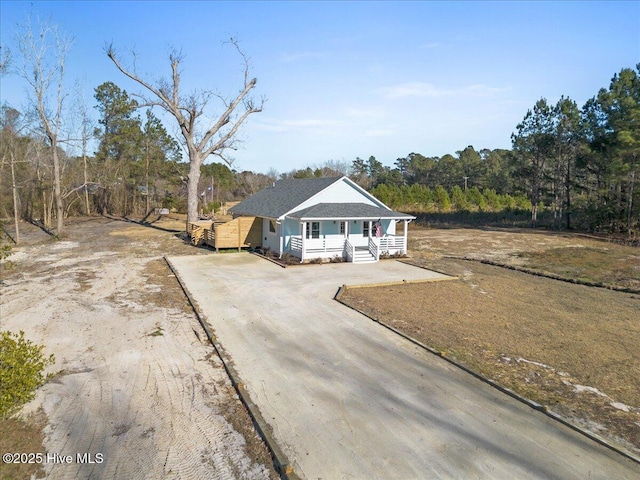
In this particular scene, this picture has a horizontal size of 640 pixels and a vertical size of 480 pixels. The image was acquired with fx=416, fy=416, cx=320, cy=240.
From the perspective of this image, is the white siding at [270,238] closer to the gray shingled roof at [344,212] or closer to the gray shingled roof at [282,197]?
the gray shingled roof at [282,197]

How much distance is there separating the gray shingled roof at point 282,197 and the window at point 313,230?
128cm

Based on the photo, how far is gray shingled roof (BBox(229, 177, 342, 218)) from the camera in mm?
21438

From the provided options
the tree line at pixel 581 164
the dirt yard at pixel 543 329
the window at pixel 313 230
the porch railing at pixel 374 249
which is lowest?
the dirt yard at pixel 543 329

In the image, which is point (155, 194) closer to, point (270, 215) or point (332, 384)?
point (270, 215)

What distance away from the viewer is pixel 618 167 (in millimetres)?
27500

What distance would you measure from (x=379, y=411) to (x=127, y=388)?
424 centimetres

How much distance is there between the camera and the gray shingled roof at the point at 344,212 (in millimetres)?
19484

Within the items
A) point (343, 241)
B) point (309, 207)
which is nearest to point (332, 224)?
point (343, 241)

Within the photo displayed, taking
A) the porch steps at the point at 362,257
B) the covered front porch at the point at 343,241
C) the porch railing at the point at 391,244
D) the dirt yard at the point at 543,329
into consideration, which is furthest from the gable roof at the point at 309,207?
the dirt yard at the point at 543,329

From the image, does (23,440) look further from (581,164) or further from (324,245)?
(581,164)

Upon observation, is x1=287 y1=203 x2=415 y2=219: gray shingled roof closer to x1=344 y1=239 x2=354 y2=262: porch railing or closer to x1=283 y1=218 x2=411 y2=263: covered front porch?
x1=283 y1=218 x2=411 y2=263: covered front porch

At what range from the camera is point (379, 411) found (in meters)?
6.41

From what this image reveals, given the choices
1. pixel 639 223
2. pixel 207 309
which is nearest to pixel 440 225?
pixel 639 223

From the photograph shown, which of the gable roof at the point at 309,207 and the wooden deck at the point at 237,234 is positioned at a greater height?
the gable roof at the point at 309,207
